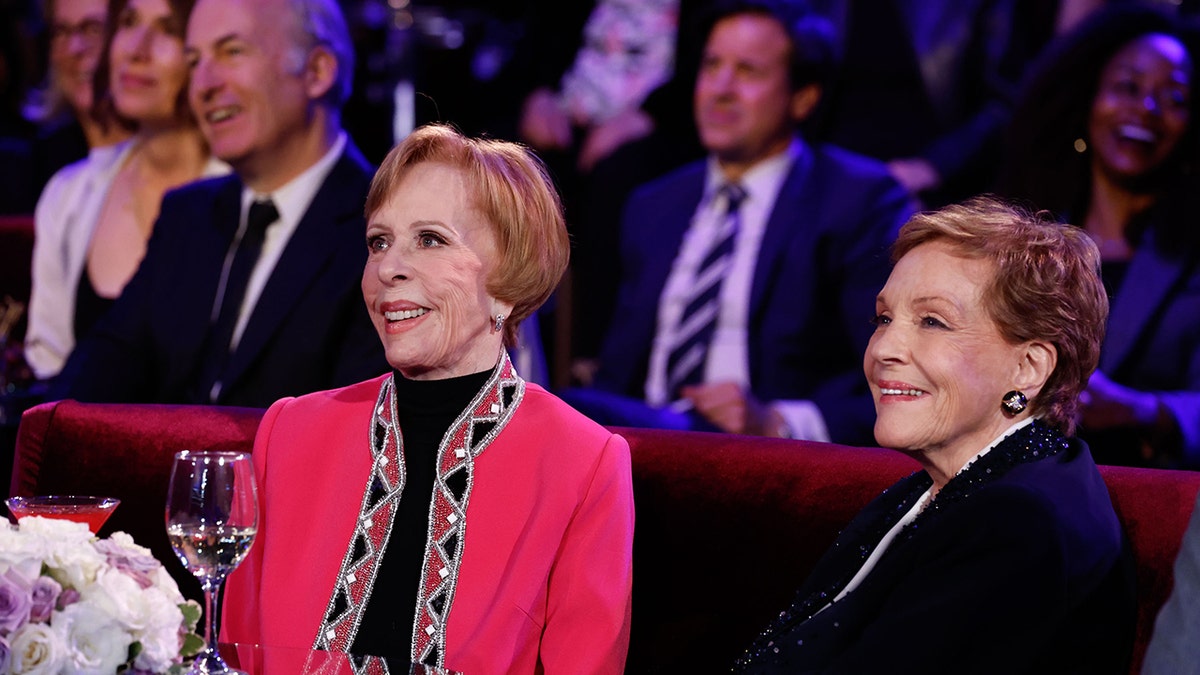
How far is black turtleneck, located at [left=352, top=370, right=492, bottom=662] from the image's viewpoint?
2.10 metres

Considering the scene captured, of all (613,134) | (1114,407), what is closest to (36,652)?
(1114,407)

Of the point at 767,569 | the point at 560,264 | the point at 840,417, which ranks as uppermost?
the point at 560,264

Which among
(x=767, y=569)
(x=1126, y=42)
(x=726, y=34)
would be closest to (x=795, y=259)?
(x=726, y=34)

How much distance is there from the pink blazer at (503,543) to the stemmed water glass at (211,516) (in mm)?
403

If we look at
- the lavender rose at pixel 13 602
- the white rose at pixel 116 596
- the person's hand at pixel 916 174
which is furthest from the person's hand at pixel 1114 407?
the lavender rose at pixel 13 602

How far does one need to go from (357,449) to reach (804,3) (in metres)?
3.04

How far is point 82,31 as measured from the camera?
5422mm

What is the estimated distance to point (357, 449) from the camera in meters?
2.25

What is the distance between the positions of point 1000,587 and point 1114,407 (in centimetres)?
216

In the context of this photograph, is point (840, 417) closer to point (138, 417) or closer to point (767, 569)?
point (767, 569)

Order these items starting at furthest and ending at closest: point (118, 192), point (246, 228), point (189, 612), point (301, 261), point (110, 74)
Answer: point (110, 74), point (118, 192), point (246, 228), point (301, 261), point (189, 612)

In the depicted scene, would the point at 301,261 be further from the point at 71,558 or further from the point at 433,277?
the point at 71,558

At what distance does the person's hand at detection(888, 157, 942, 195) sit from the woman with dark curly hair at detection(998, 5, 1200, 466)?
0.40 meters

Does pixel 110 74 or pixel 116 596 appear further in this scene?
pixel 110 74
